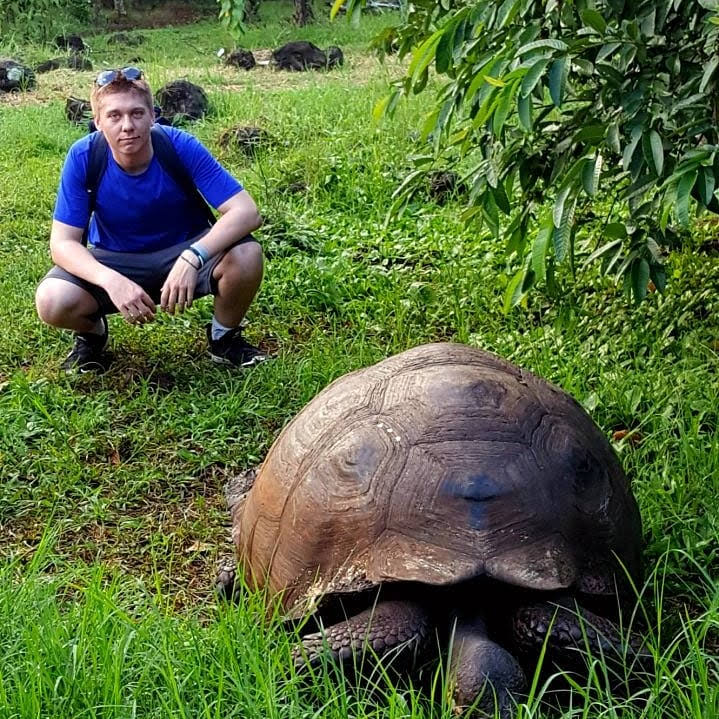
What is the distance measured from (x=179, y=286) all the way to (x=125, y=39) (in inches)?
447

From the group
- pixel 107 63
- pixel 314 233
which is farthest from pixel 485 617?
pixel 107 63

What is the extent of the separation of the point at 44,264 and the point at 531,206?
9.20 ft

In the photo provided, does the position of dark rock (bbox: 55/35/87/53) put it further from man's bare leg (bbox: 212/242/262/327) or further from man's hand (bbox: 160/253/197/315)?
man's hand (bbox: 160/253/197/315)

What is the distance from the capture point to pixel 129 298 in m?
3.51

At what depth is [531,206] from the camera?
10.7 feet

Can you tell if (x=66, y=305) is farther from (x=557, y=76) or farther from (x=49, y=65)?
(x=49, y=65)

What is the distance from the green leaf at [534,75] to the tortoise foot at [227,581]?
1.45m

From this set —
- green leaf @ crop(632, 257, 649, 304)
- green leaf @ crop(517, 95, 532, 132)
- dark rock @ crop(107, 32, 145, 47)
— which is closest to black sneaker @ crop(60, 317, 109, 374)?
green leaf @ crop(632, 257, 649, 304)

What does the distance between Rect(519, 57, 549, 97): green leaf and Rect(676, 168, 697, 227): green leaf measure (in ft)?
1.29

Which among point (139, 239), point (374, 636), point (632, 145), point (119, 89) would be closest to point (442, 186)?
point (139, 239)

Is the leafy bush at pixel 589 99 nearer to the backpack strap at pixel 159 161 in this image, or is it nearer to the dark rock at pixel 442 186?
the backpack strap at pixel 159 161

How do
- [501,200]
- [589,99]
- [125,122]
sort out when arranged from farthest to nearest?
[125,122] → [589,99] → [501,200]

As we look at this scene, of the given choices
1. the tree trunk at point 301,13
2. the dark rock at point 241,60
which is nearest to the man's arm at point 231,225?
the dark rock at point 241,60

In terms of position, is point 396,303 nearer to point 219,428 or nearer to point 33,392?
point 219,428
